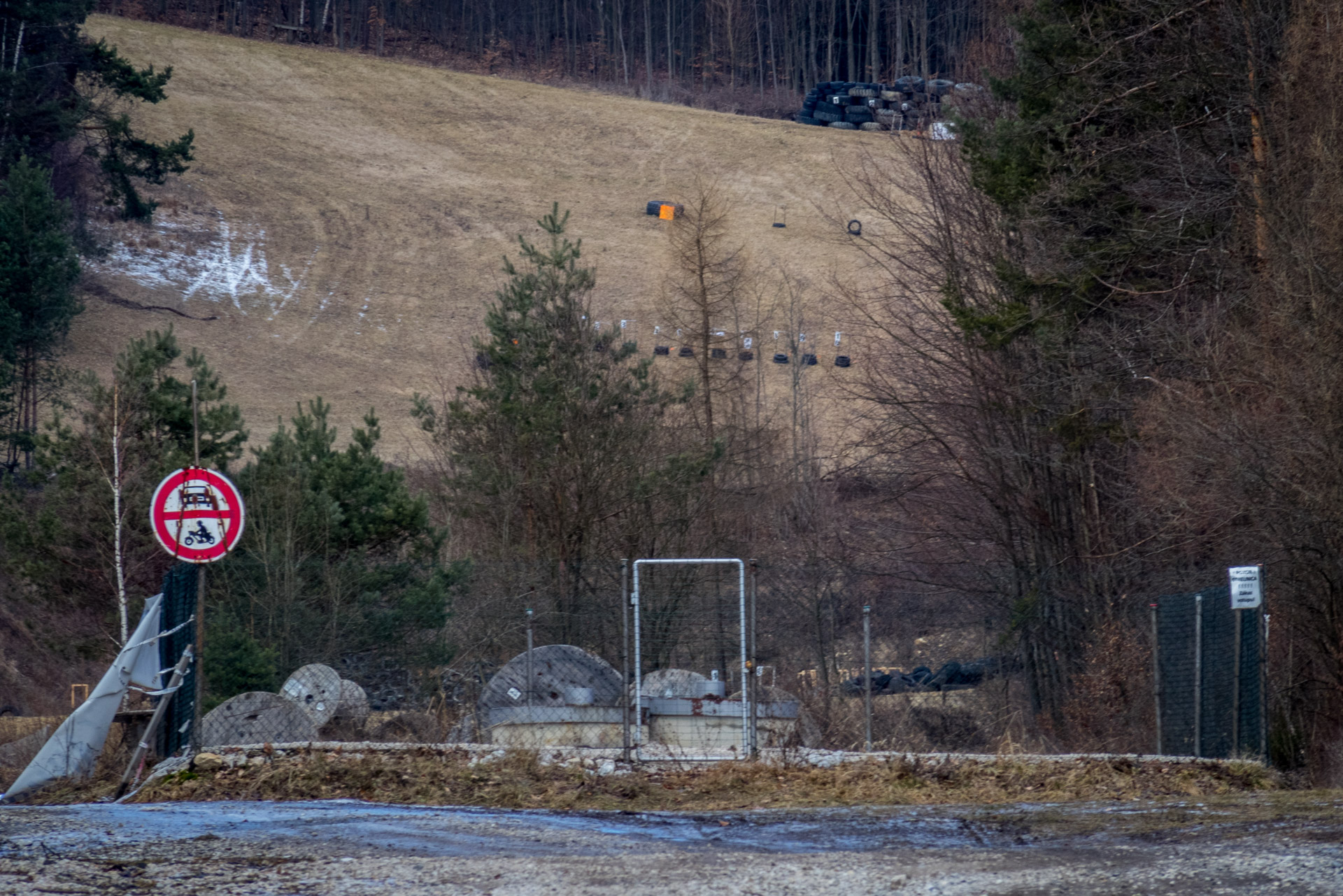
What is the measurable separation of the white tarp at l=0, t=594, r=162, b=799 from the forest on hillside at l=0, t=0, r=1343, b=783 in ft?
15.9

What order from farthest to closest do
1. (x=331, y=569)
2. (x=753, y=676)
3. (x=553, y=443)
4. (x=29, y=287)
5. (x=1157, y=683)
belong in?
(x=29, y=287) < (x=553, y=443) < (x=331, y=569) < (x=1157, y=683) < (x=753, y=676)

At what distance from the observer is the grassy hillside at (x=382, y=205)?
48.3m

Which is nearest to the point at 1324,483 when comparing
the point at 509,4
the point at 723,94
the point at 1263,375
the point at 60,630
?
the point at 1263,375

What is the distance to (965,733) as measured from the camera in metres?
16.1

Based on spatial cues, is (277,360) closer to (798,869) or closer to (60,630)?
(60,630)

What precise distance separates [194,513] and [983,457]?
14120 mm

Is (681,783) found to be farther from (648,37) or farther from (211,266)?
(648,37)

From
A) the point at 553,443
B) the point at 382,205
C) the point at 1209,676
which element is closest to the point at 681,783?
the point at 1209,676

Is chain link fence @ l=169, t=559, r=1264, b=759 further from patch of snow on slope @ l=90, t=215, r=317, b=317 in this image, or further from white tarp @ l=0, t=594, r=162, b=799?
patch of snow on slope @ l=90, t=215, r=317, b=317

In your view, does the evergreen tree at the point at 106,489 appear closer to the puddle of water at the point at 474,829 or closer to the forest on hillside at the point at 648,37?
the puddle of water at the point at 474,829

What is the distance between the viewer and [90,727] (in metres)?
9.23

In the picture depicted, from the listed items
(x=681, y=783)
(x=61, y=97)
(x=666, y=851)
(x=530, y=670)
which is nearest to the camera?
(x=666, y=851)

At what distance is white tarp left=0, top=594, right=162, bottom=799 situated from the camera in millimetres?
9117

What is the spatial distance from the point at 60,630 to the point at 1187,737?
51.6ft
